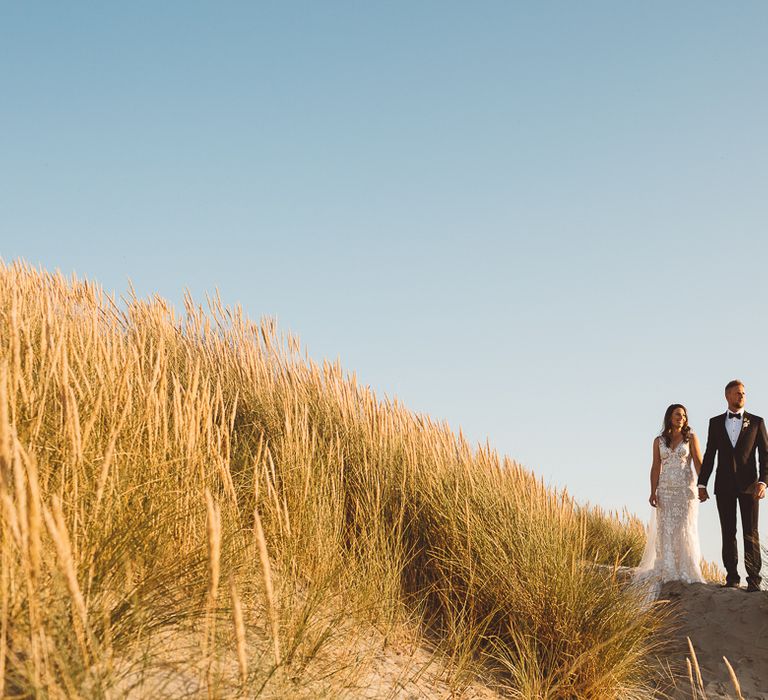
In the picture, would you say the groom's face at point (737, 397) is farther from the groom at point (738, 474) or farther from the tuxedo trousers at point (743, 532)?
the tuxedo trousers at point (743, 532)

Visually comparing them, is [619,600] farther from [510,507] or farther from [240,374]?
[240,374]

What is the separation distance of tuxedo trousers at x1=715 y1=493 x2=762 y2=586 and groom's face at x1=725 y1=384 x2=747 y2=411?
803 millimetres

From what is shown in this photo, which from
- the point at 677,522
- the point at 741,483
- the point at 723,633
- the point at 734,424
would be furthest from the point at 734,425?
the point at 723,633

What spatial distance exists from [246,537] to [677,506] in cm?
501

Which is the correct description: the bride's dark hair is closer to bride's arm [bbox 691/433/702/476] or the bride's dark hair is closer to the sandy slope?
bride's arm [bbox 691/433/702/476]

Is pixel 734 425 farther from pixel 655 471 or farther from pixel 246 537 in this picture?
pixel 246 537

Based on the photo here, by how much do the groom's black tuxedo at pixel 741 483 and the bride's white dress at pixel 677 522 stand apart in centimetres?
25

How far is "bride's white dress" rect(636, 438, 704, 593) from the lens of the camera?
632 centimetres

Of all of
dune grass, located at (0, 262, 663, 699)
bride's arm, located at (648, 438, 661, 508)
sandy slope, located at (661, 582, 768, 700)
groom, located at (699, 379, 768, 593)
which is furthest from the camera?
bride's arm, located at (648, 438, 661, 508)

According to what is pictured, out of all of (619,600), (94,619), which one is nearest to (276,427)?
(619,600)

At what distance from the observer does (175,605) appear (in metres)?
2.04

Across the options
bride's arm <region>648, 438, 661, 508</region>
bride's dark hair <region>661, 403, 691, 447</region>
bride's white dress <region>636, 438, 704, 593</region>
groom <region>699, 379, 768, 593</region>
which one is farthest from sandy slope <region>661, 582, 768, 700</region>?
bride's dark hair <region>661, 403, 691, 447</region>

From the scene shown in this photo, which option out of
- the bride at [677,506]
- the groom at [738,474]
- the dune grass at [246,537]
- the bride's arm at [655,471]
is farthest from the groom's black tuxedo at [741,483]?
the dune grass at [246,537]

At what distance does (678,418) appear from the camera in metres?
6.35
